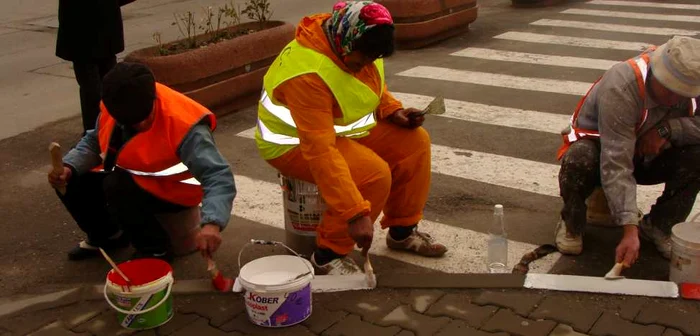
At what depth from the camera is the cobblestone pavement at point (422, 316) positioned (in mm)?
3471

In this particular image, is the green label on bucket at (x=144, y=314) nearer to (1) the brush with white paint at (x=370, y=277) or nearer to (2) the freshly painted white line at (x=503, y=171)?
(1) the brush with white paint at (x=370, y=277)

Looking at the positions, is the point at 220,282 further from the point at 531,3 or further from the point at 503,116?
the point at 531,3

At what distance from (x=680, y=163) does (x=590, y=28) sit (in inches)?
254

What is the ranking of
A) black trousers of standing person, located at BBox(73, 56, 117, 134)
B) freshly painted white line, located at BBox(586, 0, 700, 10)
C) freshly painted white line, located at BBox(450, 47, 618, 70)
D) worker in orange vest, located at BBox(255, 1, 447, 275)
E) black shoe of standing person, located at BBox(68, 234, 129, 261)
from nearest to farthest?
worker in orange vest, located at BBox(255, 1, 447, 275) → black shoe of standing person, located at BBox(68, 234, 129, 261) → black trousers of standing person, located at BBox(73, 56, 117, 134) → freshly painted white line, located at BBox(450, 47, 618, 70) → freshly painted white line, located at BBox(586, 0, 700, 10)

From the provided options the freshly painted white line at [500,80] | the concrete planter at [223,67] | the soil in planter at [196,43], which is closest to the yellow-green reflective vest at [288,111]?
the concrete planter at [223,67]

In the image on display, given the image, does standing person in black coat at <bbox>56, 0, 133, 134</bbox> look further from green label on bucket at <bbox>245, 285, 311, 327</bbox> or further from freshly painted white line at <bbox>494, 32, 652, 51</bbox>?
freshly painted white line at <bbox>494, 32, 652, 51</bbox>

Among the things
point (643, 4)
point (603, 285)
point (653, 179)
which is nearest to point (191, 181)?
point (603, 285)

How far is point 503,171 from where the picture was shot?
542 cm

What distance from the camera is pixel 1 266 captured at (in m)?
4.32

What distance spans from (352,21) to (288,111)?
567 mm

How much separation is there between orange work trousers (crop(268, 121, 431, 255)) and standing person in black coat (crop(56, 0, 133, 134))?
2596 mm

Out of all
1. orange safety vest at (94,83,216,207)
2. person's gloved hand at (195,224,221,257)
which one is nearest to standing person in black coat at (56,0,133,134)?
orange safety vest at (94,83,216,207)

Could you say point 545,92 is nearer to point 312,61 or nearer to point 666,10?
point 312,61

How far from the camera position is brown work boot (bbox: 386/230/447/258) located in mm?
4215
